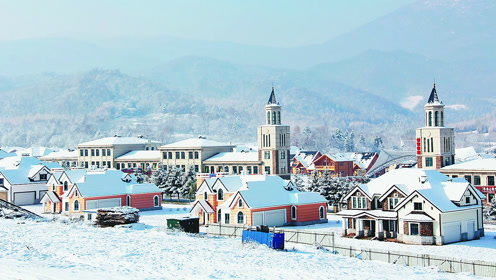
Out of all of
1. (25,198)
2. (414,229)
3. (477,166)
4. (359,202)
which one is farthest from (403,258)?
(25,198)

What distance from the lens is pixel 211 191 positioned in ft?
161

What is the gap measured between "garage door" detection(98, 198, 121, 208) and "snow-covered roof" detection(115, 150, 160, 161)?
38.7 m

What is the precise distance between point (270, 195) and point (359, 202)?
7.36 meters

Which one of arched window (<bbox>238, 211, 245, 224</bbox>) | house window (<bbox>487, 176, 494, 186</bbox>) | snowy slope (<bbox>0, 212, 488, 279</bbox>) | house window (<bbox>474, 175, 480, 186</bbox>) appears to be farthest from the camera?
house window (<bbox>474, 175, 480, 186</bbox>)

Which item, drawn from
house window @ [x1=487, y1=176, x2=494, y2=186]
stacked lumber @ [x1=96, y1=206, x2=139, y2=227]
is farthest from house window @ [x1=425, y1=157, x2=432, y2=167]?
stacked lumber @ [x1=96, y1=206, x2=139, y2=227]

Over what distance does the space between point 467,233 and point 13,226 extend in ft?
86.8

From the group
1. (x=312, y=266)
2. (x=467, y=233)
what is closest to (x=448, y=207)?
(x=467, y=233)

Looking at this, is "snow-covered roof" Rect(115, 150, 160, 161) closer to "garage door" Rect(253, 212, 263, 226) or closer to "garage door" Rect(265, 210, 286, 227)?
"garage door" Rect(265, 210, 286, 227)

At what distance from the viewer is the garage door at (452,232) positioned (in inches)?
1485

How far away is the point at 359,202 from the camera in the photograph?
42000 mm

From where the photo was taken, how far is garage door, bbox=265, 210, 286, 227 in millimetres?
45594

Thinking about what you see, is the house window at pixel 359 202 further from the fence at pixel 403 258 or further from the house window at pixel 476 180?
the house window at pixel 476 180

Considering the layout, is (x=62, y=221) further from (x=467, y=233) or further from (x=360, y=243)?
(x=467, y=233)

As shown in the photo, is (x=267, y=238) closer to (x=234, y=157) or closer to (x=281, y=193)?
(x=281, y=193)
